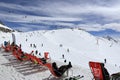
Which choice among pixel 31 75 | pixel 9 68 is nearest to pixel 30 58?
pixel 9 68

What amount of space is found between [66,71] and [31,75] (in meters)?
2.22

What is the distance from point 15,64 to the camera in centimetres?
1877

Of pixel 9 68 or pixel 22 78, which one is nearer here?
pixel 22 78

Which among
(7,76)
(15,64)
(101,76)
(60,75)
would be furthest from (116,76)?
(15,64)

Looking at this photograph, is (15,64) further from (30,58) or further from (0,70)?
(0,70)

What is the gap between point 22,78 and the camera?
14.4 metres

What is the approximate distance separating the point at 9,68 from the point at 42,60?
2.51 metres

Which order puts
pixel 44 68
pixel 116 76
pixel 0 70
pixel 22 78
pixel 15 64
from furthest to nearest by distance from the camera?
pixel 15 64, pixel 44 68, pixel 0 70, pixel 22 78, pixel 116 76

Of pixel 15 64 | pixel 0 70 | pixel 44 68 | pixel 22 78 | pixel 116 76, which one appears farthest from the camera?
pixel 15 64

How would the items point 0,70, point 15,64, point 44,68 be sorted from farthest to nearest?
point 15,64
point 44,68
point 0,70

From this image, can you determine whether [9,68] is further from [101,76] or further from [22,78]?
[101,76]

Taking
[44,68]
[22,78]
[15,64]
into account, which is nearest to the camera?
[22,78]

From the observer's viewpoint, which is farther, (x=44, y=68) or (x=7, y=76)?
(x=44, y=68)

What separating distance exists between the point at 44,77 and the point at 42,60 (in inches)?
124
